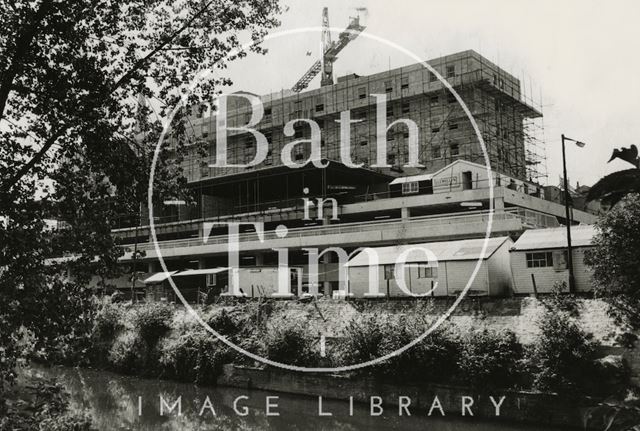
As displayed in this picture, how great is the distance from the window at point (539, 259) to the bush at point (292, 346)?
11230mm

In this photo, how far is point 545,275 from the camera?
96.1 ft

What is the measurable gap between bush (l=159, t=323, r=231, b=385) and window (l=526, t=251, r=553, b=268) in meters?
15.5

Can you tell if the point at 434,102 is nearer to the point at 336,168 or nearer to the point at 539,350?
the point at 336,168

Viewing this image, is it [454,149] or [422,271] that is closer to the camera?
[422,271]

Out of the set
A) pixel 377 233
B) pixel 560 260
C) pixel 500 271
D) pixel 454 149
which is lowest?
pixel 500 271

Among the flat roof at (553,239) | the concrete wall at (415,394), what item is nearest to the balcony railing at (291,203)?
the flat roof at (553,239)

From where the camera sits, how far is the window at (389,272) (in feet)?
104

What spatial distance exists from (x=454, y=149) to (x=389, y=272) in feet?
107

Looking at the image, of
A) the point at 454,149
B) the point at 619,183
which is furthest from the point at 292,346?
the point at 454,149

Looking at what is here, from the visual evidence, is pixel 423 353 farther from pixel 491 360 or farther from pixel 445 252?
pixel 445 252

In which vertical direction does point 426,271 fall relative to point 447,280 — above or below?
above

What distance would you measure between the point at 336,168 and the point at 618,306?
32407 millimetres

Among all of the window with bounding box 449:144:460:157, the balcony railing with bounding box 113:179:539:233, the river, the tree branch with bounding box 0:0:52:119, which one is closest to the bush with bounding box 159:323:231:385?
the river

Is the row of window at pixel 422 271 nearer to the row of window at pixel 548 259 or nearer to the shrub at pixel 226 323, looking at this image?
the row of window at pixel 548 259
